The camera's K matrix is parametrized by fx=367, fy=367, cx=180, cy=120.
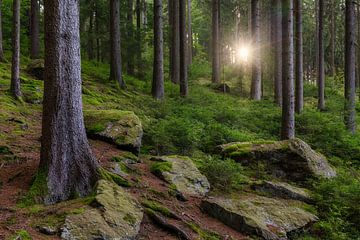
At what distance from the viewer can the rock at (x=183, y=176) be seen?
7809 mm

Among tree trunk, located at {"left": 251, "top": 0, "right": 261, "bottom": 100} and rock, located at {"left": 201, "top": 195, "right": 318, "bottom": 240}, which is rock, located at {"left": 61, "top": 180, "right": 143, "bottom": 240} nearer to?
rock, located at {"left": 201, "top": 195, "right": 318, "bottom": 240}

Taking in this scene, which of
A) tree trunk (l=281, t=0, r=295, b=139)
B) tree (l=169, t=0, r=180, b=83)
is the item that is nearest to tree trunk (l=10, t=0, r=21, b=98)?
tree trunk (l=281, t=0, r=295, b=139)

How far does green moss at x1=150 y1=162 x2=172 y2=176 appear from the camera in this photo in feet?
26.5

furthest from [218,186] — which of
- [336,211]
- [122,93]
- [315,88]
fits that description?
[315,88]

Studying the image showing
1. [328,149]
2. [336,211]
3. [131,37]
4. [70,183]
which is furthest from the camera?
[131,37]

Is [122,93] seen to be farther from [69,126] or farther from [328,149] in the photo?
[69,126]

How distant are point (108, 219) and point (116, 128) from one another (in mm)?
4308

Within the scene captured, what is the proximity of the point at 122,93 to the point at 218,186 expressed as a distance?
32.0 ft

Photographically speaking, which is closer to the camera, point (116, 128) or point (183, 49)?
point (116, 128)

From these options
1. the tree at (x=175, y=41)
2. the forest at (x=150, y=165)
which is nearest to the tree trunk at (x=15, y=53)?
the forest at (x=150, y=165)

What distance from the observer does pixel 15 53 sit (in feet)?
38.3

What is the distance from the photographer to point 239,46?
4644 centimetres

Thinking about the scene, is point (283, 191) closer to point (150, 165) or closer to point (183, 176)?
point (183, 176)

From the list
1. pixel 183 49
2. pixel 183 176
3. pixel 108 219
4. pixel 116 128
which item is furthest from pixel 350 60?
pixel 108 219
